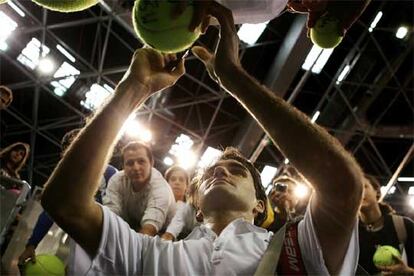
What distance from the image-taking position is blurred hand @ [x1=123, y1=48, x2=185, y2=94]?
1.34 m

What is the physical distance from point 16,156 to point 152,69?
9.49ft

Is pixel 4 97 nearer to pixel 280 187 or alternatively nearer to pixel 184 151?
pixel 280 187

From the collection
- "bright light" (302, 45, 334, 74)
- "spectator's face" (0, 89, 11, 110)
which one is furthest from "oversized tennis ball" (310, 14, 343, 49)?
"bright light" (302, 45, 334, 74)

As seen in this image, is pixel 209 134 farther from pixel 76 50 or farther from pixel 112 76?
pixel 76 50

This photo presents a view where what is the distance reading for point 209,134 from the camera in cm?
969

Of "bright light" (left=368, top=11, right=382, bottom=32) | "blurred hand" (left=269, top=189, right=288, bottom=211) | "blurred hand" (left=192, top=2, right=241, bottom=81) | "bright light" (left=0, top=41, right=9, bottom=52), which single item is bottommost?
"blurred hand" (left=192, top=2, right=241, bottom=81)

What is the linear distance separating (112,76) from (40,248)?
5.83 metres

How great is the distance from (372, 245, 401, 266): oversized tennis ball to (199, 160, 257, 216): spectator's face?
3.02 feet

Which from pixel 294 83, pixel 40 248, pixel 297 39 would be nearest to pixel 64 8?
pixel 40 248

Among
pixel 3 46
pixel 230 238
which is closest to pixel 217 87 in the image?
pixel 3 46

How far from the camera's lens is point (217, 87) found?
8.89m

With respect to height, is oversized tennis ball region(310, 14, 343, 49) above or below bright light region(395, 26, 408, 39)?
below

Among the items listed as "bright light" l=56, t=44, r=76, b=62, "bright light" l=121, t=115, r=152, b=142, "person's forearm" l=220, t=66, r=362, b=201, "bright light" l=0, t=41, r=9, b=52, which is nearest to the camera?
"person's forearm" l=220, t=66, r=362, b=201

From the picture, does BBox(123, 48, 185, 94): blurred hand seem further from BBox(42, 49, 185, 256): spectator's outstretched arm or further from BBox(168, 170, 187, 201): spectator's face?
BBox(168, 170, 187, 201): spectator's face
